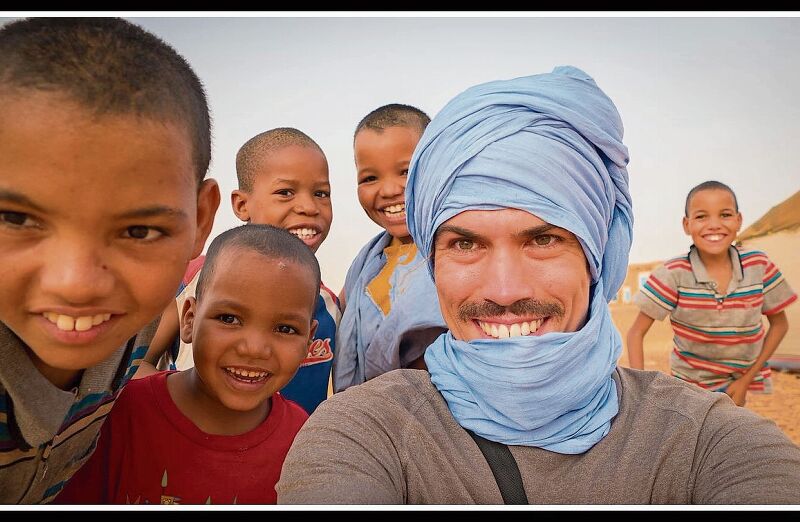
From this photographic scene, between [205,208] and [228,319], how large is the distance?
0.85m

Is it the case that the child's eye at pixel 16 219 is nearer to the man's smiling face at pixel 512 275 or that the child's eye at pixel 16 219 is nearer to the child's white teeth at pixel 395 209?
the man's smiling face at pixel 512 275

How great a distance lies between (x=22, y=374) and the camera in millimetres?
1843

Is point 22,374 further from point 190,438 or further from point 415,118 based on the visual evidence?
point 415,118

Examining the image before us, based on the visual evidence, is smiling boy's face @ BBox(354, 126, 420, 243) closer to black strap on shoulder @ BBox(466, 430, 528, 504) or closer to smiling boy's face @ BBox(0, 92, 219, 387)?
black strap on shoulder @ BBox(466, 430, 528, 504)

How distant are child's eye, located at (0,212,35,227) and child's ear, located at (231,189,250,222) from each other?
8.02ft

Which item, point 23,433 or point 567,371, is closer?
point 23,433

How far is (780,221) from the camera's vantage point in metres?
12.0

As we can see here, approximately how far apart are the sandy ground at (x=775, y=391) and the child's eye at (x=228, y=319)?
4.92 metres

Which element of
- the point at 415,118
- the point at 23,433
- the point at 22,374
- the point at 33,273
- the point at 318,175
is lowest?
the point at 23,433

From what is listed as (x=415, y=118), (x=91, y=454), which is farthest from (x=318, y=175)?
(x=91, y=454)

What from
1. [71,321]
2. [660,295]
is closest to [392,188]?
[71,321]

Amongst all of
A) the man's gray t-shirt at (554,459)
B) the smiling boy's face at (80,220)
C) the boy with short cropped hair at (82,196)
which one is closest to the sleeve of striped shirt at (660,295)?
the man's gray t-shirt at (554,459)

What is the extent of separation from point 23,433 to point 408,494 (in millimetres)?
1012

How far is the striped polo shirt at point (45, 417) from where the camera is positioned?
6.04 ft
